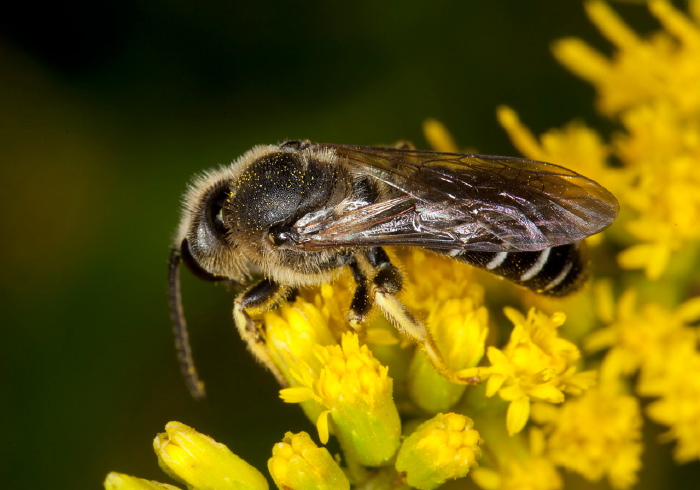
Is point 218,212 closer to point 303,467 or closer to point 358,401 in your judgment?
point 358,401

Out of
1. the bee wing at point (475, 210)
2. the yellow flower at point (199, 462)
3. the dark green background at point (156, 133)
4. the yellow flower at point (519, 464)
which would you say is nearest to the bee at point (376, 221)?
the bee wing at point (475, 210)

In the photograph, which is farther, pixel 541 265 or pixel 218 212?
pixel 218 212

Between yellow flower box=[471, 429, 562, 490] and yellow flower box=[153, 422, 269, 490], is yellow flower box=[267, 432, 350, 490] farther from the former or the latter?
yellow flower box=[471, 429, 562, 490]

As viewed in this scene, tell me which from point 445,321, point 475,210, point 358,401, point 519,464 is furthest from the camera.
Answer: point 519,464

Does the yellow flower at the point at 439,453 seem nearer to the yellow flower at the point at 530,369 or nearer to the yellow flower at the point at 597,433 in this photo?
the yellow flower at the point at 530,369

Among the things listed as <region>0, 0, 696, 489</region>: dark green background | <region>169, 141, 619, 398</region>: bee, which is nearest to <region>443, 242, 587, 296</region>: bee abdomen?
<region>169, 141, 619, 398</region>: bee

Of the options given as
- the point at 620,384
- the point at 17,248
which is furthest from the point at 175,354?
the point at 620,384

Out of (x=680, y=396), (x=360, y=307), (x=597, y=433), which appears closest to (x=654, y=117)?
(x=680, y=396)
